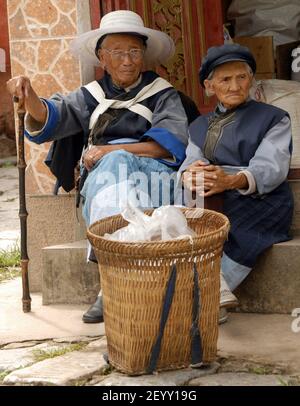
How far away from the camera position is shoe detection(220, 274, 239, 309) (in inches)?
180

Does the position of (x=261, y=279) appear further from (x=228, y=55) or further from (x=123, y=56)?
(x=123, y=56)

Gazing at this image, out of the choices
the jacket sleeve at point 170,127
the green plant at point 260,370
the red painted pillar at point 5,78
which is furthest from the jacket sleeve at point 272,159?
the red painted pillar at point 5,78

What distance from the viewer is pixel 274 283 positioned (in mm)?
4918

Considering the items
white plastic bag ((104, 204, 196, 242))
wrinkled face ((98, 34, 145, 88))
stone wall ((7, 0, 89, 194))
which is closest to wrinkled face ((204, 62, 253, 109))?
wrinkled face ((98, 34, 145, 88))

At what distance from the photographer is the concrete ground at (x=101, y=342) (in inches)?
157

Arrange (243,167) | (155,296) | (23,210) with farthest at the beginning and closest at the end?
1. (23,210)
2. (243,167)
3. (155,296)

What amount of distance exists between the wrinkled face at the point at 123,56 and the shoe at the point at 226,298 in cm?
142

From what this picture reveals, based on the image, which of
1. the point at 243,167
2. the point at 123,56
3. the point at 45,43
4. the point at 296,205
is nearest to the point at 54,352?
the point at 243,167

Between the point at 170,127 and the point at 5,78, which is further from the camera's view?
the point at 5,78

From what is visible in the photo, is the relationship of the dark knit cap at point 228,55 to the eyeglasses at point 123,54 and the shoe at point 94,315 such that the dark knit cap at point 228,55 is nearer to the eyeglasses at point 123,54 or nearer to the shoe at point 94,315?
the eyeglasses at point 123,54

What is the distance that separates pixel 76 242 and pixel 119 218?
3.77 ft

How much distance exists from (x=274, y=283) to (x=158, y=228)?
1106mm

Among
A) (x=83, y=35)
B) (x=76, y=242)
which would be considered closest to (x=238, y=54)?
(x=83, y=35)

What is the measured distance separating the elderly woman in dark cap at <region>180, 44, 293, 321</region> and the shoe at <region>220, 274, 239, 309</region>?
23mm
